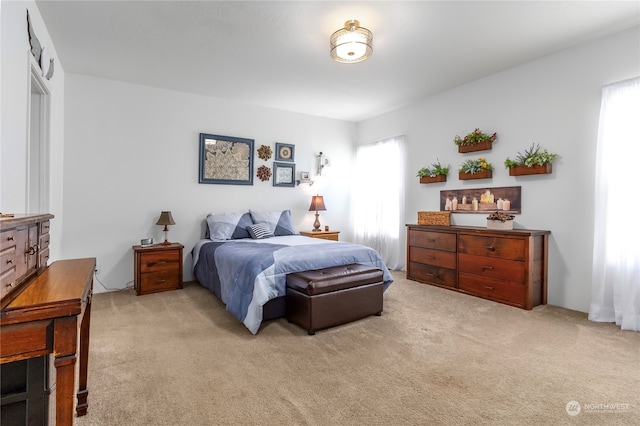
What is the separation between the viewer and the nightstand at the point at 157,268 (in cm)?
384

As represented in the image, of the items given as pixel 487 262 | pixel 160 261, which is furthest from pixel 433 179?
pixel 160 261

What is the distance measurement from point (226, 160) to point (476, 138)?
348 centimetres

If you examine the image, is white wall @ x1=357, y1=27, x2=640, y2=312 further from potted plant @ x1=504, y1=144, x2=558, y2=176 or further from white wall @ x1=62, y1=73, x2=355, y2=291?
white wall @ x1=62, y1=73, x2=355, y2=291

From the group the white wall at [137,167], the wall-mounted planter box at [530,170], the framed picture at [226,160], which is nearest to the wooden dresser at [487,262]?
the wall-mounted planter box at [530,170]

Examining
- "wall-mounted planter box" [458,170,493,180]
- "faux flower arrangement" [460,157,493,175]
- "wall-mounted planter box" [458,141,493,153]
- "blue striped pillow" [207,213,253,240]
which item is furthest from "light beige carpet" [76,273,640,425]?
"wall-mounted planter box" [458,141,493,153]

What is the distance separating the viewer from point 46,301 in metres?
0.97

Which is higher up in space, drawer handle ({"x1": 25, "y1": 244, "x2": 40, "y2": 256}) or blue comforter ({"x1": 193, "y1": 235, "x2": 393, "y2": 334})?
drawer handle ({"x1": 25, "y1": 244, "x2": 40, "y2": 256})

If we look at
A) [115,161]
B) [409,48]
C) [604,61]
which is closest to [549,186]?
[604,61]

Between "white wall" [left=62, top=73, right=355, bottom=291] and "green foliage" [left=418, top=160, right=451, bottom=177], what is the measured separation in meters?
2.34

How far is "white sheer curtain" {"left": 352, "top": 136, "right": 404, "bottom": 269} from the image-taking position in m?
5.32

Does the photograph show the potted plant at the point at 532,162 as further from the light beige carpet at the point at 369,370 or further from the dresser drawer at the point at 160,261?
the dresser drawer at the point at 160,261

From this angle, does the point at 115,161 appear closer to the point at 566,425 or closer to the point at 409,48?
the point at 409,48

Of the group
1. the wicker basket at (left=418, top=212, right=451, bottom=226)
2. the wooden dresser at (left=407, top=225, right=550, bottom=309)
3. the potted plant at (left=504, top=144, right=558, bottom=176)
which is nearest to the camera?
the wooden dresser at (left=407, top=225, right=550, bottom=309)

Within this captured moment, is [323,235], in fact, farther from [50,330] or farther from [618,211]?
[50,330]
